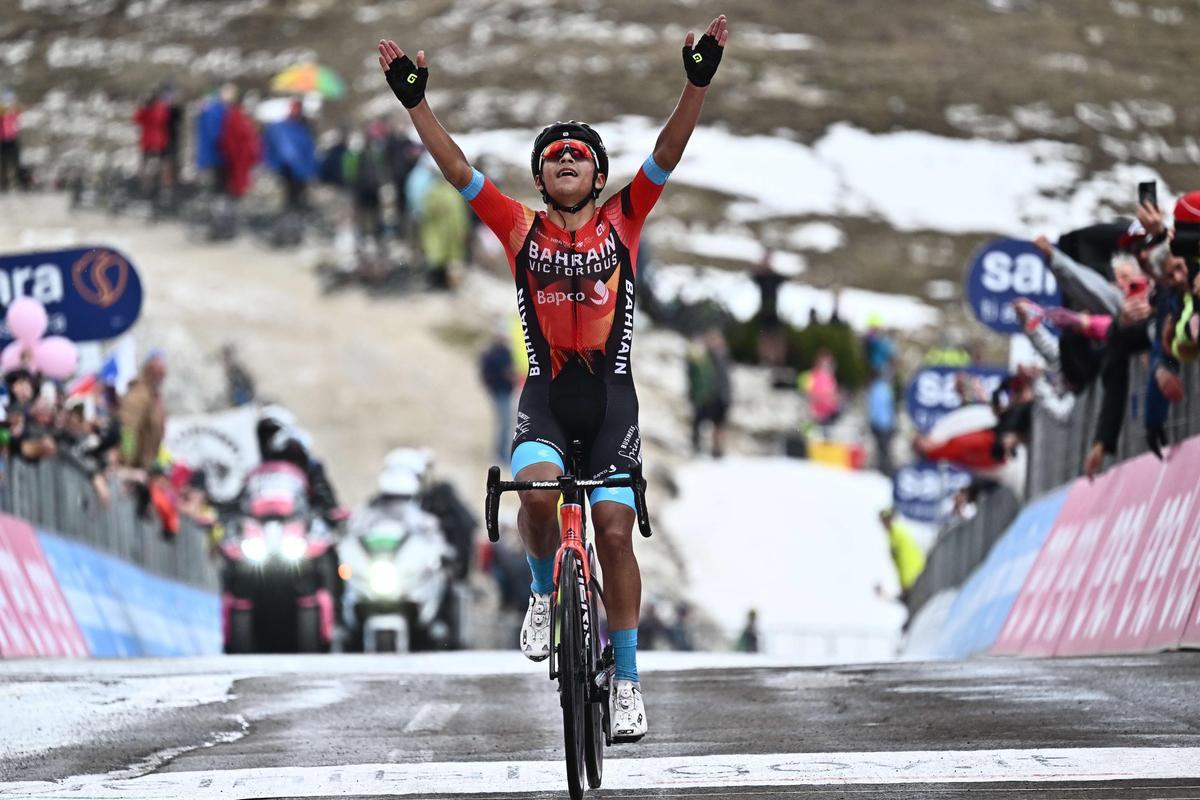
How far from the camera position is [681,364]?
4200 cm

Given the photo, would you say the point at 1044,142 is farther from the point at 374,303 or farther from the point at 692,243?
the point at 374,303

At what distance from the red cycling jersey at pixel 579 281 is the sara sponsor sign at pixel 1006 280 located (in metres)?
13.3

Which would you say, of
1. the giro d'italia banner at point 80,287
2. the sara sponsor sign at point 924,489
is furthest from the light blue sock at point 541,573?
the sara sponsor sign at point 924,489

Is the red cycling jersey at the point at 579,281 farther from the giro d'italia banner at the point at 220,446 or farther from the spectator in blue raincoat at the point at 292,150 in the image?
the spectator in blue raincoat at the point at 292,150

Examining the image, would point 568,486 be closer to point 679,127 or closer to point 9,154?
point 679,127

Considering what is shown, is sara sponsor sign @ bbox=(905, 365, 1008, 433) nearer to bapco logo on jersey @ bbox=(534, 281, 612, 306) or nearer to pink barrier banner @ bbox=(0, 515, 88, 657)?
pink barrier banner @ bbox=(0, 515, 88, 657)

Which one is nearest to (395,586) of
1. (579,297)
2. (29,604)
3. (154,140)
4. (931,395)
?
(29,604)

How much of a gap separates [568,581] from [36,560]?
9256mm

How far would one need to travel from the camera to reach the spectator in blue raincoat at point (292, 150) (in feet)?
135

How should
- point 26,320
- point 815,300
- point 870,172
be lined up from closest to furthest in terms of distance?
point 26,320, point 815,300, point 870,172

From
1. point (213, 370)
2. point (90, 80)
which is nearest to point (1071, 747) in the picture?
point (213, 370)

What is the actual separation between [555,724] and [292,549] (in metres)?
9.35

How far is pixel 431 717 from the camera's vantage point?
10.1 meters

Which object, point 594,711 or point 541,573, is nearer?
point 594,711
